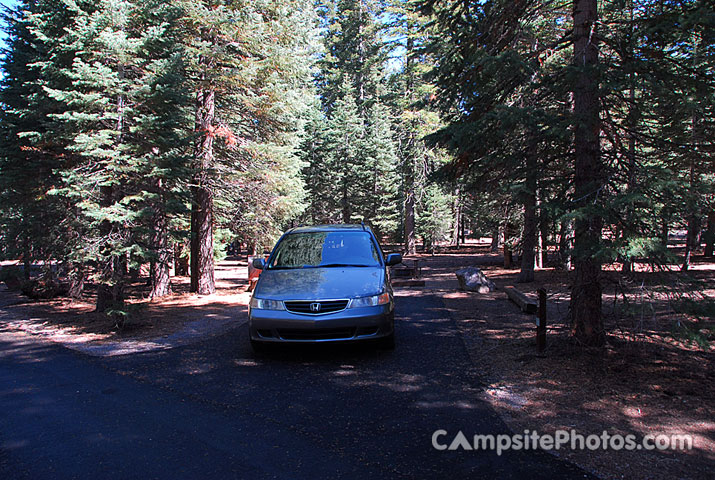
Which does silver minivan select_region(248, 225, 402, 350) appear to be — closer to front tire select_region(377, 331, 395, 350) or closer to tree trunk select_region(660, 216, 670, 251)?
front tire select_region(377, 331, 395, 350)

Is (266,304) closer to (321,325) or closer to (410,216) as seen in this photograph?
(321,325)

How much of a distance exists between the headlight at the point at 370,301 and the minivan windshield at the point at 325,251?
100cm

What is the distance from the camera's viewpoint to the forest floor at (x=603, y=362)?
375cm

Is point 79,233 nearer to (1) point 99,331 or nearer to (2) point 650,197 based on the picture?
(1) point 99,331

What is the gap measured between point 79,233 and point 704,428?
431 inches

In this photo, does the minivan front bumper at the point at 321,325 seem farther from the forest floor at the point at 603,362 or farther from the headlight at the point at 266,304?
the forest floor at the point at 603,362

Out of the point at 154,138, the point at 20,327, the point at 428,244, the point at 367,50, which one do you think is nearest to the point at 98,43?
the point at 154,138

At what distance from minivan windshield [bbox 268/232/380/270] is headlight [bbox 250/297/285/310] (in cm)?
108

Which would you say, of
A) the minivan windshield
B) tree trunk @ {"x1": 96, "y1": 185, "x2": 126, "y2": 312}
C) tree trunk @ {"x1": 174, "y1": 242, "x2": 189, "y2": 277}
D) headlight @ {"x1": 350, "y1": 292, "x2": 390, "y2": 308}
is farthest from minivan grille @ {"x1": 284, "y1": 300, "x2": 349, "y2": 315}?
tree trunk @ {"x1": 174, "y1": 242, "x2": 189, "y2": 277}

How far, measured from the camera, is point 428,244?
37.9 meters

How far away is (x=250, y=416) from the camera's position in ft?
14.1

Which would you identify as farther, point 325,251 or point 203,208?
point 203,208

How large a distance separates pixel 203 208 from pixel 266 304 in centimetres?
909

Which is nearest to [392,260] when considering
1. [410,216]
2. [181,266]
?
[181,266]
